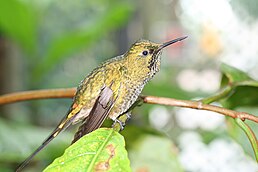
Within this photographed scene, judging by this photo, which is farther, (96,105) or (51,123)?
(51,123)

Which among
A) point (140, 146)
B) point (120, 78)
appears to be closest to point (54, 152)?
point (140, 146)

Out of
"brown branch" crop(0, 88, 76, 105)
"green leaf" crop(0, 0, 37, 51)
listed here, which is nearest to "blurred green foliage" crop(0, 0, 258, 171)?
"green leaf" crop(0, 0, 37, 51)

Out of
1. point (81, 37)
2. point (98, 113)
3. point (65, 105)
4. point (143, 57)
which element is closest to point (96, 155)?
point (98, 113)

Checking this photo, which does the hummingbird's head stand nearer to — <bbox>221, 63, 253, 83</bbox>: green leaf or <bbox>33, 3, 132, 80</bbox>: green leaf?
<bbox>221, 63, 253, 83</bbox>: green leaf

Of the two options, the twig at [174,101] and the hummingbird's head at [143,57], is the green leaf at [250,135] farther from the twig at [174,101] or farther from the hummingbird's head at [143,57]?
the hummingbird's head at [143,57]

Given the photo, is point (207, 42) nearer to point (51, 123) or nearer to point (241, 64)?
point (241, 64)

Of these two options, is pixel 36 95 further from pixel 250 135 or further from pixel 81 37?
pixel 81 37
